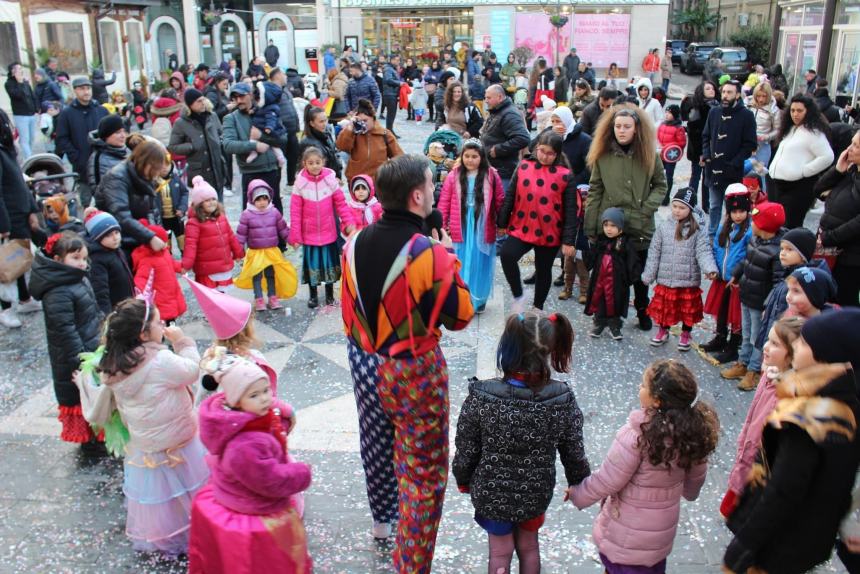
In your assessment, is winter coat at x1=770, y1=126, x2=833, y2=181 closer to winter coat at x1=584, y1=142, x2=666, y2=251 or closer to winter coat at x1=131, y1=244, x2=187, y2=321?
winter coat at x1=584, y1=142, x2=666, y2=251

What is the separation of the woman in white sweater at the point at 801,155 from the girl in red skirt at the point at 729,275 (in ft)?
6.62

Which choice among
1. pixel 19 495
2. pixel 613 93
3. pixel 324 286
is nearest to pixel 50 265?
pixel 19 495

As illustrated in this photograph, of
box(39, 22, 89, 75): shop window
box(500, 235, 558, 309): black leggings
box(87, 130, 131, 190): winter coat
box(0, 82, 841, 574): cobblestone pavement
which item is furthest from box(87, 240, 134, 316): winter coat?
box(39, 22, 89, 75): shop window

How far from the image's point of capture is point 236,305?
3707mm

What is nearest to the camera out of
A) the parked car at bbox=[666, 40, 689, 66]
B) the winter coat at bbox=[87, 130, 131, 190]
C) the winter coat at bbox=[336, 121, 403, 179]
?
the winter coat at bbox=[87, 130, 131, 190]

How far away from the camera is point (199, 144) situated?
8484 millimetres

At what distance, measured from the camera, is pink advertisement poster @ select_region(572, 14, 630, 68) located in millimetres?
30953

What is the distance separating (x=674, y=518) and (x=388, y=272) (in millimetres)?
1507

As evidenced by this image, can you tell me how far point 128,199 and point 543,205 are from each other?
3.21 metres

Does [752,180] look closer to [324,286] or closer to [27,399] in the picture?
[324,286]

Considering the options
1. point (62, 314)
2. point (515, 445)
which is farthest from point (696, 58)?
point (515, 445)

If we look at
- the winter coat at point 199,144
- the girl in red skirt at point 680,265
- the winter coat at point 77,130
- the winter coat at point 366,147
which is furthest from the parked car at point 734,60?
the girl in red skirt at point 680,265

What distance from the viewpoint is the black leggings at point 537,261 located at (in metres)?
6.20

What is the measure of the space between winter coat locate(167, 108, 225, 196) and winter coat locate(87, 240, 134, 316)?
3267 mm
